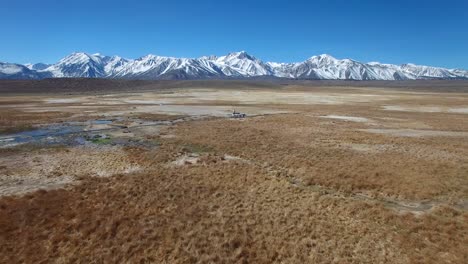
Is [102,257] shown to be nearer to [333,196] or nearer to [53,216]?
[53,216]

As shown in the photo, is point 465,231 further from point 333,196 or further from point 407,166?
point 407,166

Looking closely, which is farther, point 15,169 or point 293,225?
point 15,169

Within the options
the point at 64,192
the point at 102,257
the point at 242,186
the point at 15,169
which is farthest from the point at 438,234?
the point at 15,169

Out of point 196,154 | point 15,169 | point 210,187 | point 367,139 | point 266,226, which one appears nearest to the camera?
point 266,226

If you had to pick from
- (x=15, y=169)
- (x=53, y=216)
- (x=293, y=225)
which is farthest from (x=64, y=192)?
(x=293, y=225)

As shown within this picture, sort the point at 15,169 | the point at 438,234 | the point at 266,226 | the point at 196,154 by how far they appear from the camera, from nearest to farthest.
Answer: the point at 438,234
the point at 266,226
the point at 15,169
the point at 196,154

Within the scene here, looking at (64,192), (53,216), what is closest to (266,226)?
(53,216)

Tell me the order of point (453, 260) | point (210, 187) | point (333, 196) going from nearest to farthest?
point (453, 260) < point (333, 196) < point (210, 187)

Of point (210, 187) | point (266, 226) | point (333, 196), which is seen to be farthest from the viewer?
point (210, 187)

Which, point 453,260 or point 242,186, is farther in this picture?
point 242,186
